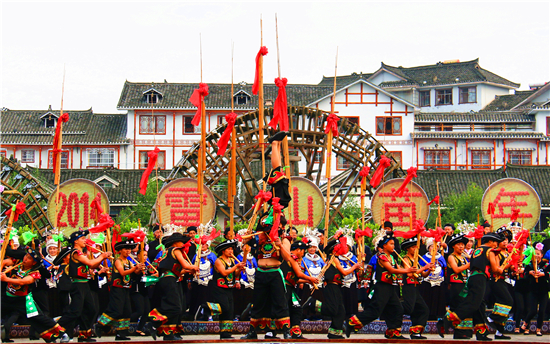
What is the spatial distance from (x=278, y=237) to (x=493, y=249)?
3235 millimetres

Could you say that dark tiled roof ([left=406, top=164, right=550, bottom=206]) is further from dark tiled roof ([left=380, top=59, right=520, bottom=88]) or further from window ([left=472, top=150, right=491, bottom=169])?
dark tiled roof ([left=380, top=59, right=520, bottom=88])

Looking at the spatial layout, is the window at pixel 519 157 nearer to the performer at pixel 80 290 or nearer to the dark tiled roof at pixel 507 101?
the dark tiled roof at pixel 507 101

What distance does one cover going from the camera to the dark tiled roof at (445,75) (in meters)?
47.8

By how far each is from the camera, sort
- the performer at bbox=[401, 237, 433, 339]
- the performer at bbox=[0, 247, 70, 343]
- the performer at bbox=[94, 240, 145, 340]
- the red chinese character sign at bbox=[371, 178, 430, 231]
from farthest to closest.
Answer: the red chinese character sign at bbox=[371, 178, 430, 231], the performer at bbox=[401, 237, 433, 339], the performer at bbox=[94, 240, 145, 340], the performer at bbox=[0, 247, 70, 343]

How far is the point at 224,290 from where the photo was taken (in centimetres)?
1030

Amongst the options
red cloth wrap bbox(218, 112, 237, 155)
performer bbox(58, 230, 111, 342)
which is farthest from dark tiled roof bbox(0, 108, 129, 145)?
performer bbox(58, 230, 111, 342)

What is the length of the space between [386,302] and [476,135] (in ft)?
107

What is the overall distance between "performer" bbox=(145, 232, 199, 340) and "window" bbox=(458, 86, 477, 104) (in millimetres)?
40664

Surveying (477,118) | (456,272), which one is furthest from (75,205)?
(477,118)

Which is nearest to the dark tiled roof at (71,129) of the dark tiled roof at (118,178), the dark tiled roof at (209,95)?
the dark tiled roof at (209,95)

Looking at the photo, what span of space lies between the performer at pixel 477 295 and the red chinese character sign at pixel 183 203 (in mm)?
9561

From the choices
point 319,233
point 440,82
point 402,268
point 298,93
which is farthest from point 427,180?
point 402,268

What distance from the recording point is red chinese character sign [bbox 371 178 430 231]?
779 inches

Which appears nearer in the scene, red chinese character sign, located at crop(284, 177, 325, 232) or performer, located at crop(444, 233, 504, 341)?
performer, located at crop(444, 233, 504, 341)
